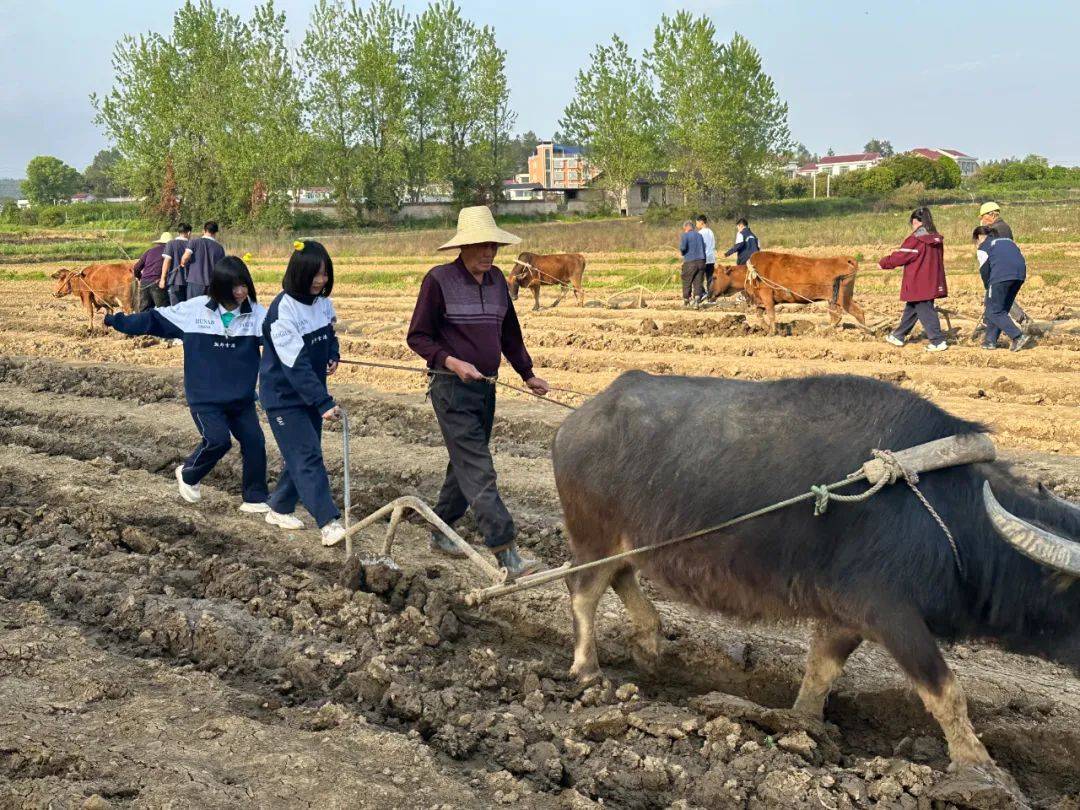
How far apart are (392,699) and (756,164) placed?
211 feet

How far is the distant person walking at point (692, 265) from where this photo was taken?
20.3m

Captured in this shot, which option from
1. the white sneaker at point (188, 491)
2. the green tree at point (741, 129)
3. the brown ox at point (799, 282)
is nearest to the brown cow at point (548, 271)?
the brown ox at point (799, 282)

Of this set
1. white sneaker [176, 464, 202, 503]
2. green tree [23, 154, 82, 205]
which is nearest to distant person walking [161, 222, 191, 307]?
white sneaker [176, 464, 202, 503]

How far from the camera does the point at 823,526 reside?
4.36 m

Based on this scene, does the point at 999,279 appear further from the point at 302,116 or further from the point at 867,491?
the point at 302,116

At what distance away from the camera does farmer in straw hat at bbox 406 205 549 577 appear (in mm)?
6133

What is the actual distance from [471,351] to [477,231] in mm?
722

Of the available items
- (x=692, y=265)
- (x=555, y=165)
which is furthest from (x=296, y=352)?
(x=555, y=165)

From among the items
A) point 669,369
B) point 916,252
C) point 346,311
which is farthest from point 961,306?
point 346,311

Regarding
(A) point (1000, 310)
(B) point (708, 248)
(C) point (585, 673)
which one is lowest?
(C) point (585, 673)

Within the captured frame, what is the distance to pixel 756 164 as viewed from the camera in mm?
65312

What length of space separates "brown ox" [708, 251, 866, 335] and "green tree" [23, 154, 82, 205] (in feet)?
395

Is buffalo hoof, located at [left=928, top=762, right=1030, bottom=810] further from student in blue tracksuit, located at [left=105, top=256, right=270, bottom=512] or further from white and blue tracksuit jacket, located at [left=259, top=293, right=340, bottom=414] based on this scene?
student in blue tracksuit, located at [left=105, top=256, right=270, bottom=512]

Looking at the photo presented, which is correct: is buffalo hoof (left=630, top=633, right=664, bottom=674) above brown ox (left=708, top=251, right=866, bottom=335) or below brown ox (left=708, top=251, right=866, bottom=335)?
below
